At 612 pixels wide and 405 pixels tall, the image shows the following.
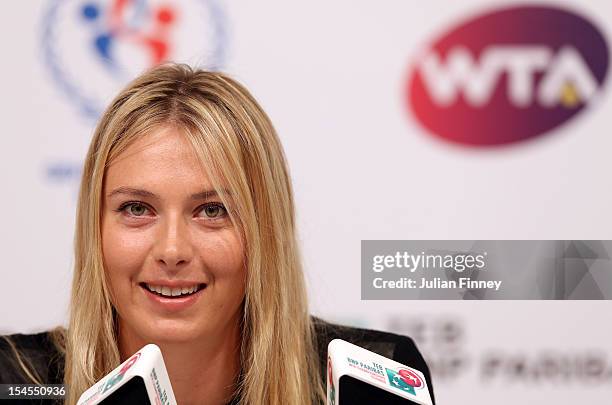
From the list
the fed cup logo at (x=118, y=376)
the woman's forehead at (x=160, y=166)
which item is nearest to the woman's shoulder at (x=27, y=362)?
the woman's forehead at (x=160, y=166)

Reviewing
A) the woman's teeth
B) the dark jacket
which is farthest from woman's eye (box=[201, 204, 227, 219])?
the dark jacket

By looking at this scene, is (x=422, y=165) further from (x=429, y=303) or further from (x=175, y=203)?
(x=175, y=203)

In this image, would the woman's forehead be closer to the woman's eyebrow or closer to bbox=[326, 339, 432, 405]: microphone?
the woman's eyebrow

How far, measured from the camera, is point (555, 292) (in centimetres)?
188

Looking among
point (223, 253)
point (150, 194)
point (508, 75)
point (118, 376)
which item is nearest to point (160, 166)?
point (150, 194)

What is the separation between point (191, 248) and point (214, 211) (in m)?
0.07

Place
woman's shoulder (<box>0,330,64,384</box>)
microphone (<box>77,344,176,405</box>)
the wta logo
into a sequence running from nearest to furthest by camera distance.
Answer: microphone (<box>77,344,176,405</box>)
woman's shoulder (<box>0,330,64,384</box>)
the wta logo

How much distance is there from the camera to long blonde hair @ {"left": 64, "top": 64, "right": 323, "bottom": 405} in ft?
4.49

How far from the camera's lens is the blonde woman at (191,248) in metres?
1.34

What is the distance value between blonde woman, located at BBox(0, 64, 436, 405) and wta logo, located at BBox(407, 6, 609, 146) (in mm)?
495

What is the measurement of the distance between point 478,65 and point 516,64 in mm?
75

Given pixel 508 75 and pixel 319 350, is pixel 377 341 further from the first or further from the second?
pixel 508 75

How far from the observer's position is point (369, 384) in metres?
0.88

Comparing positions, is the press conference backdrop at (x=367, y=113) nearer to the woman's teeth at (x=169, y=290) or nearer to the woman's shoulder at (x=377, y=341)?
the woman's shoulder at (x=377, y=341)
